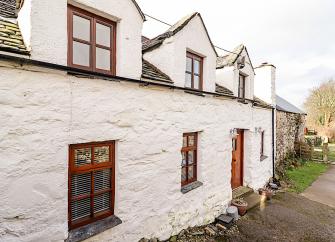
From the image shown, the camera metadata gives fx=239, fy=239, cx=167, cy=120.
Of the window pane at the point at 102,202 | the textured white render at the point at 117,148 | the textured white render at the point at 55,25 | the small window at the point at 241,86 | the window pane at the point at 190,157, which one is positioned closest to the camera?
the textured white render at the point at 117,148

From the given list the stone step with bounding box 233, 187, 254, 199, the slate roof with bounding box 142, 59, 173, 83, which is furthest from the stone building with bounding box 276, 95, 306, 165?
the slate roof with bounding box 142, 59, 173, 83

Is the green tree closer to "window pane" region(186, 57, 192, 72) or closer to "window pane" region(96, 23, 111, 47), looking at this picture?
"window pane" region(186, 57, 192, 72)

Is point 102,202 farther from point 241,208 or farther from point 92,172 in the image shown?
point 241,208

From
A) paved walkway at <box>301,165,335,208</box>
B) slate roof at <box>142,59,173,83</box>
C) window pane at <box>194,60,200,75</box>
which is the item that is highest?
window pane at <box>194,60,200,75</box>

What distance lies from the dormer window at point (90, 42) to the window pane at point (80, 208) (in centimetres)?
242

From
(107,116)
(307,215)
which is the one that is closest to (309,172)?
(307,215)

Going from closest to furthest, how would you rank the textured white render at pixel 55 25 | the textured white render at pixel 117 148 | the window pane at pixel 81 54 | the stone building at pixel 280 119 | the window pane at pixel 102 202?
the textured white render at pixel 117 148
the textured white render at pixel 55 25
the window pane at pixel 81 54
the window pane at pixel 102 202
the stone building at pixel 280 119

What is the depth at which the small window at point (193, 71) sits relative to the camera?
677 centimetres

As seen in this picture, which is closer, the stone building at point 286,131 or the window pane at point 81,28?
the window pane at point 81,28

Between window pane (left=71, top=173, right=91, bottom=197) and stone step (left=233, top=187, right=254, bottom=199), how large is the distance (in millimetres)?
6429

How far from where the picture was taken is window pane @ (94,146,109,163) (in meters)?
4.48

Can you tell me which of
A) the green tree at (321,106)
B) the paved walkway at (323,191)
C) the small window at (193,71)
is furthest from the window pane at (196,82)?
the green tree at (321,106)

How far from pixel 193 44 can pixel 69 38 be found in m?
3.62

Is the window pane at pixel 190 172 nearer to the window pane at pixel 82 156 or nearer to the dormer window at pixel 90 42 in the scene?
the window pane at pixel 82 156
